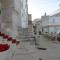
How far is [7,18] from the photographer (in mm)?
1094

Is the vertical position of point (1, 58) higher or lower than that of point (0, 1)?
lower

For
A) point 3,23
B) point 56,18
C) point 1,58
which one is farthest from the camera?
point 56,18

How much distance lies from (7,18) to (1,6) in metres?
0.09

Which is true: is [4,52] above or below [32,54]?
above

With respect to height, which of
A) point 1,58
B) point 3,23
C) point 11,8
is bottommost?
point 1,58

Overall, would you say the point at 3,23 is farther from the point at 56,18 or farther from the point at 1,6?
the point at 56,18

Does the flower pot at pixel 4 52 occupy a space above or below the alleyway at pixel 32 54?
above

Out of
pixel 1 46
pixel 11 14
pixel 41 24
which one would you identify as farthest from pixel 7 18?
pixel 41 24

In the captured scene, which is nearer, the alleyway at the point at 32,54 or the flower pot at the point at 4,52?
the flower pot at the point at 4,52

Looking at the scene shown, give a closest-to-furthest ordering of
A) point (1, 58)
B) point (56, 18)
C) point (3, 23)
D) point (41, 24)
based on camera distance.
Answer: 1. point (1, 58)
2. point (3, 23)
3. point (56, 18)
4. point (41, 24)

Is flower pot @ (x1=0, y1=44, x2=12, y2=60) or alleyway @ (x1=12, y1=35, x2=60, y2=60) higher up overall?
flower pot @ (x1=0, y1=44, x2=12, y2=60)

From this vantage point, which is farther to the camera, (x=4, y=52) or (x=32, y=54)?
(x=32, y=54)

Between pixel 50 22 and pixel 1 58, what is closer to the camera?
pixel 1 58

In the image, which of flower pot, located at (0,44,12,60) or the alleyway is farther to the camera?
the alleyway
